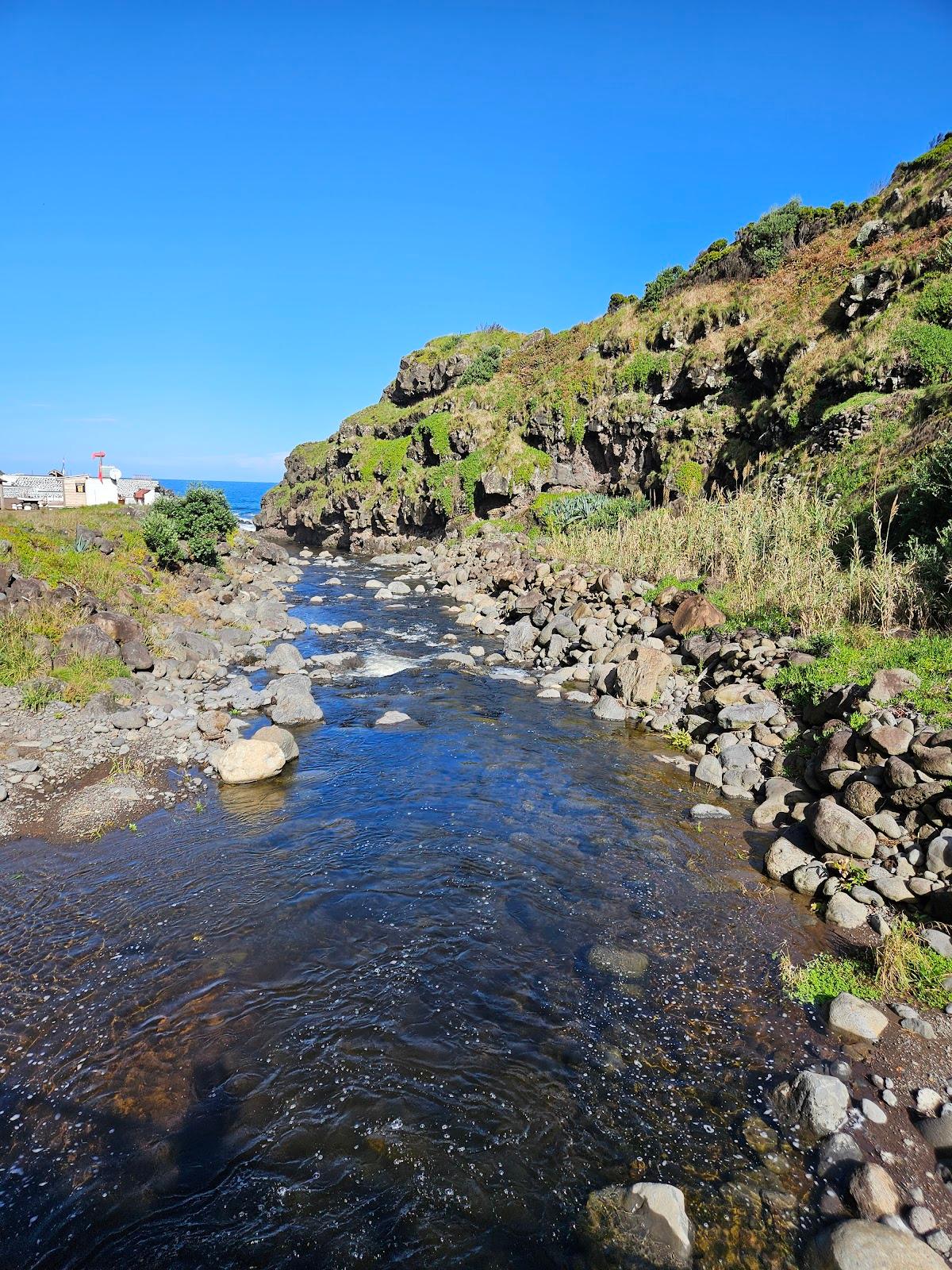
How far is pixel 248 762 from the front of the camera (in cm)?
1081

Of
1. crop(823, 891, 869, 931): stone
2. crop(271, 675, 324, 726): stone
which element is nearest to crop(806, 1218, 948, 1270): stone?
crop(823, 891, 869, 931): stone

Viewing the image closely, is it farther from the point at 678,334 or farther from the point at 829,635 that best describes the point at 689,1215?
the point at 678,334

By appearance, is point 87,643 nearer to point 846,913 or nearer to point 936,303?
point 846,913

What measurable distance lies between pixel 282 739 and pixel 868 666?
10351 millimetres

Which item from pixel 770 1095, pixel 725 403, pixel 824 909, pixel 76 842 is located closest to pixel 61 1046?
pixel 76 842

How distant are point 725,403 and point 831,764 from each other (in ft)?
96.1

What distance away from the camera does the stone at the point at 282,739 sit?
11.5 m

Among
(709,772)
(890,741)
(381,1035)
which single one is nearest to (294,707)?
(709,772)

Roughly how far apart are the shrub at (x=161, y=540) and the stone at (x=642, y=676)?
1834cm

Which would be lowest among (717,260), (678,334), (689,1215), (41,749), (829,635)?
(689,1215)

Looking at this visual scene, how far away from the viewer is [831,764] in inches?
352

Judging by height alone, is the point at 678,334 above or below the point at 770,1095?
above

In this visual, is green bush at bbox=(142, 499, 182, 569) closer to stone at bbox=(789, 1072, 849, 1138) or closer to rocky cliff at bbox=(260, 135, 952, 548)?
rocky cliff at bbox=(260, 135, 952, 548)

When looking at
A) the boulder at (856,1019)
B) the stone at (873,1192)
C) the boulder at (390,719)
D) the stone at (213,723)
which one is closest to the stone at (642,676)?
the boulder at (390,719)
